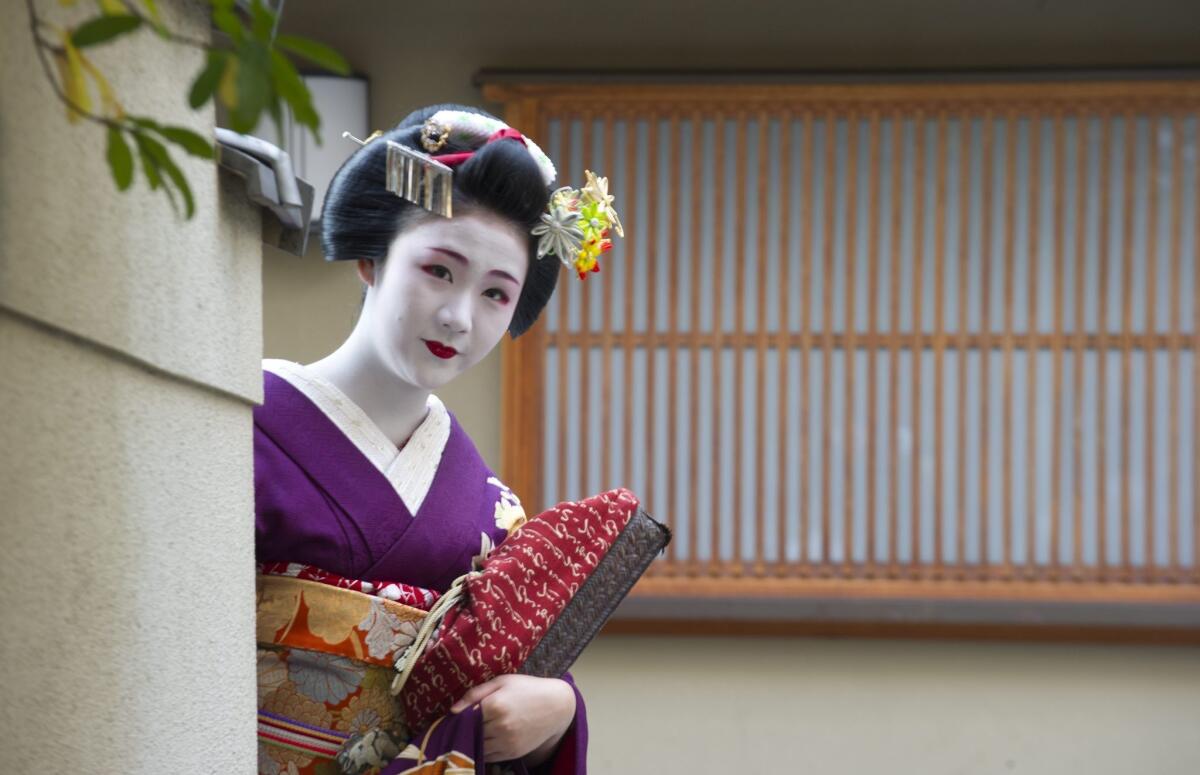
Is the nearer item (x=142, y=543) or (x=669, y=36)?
(x=142, y=543)

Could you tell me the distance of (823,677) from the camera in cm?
436

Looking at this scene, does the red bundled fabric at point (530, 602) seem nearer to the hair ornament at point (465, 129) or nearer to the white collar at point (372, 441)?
the white collar at point (372, 441)

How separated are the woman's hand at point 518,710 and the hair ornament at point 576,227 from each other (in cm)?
62

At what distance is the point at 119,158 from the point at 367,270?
3.63ft

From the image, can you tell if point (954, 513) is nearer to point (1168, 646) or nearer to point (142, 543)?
point (1168, 646)

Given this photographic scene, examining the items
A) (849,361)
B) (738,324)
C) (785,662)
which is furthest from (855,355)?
(785,662)

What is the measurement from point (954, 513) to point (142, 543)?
343cm

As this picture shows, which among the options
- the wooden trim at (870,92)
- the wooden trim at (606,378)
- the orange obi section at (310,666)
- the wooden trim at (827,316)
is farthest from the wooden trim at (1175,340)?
the orange obi section at (310,666)

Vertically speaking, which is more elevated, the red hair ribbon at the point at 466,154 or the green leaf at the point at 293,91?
the red hair ribbon at the point at 466,154

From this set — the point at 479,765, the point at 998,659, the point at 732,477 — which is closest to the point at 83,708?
the point at 479,765

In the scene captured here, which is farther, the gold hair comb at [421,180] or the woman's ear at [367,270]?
the woman's ear at [367,270]

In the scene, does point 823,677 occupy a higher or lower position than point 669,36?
lower

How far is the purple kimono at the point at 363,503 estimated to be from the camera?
1.86m

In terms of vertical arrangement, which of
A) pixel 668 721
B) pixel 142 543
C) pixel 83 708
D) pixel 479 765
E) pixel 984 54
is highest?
pixel 984 54
